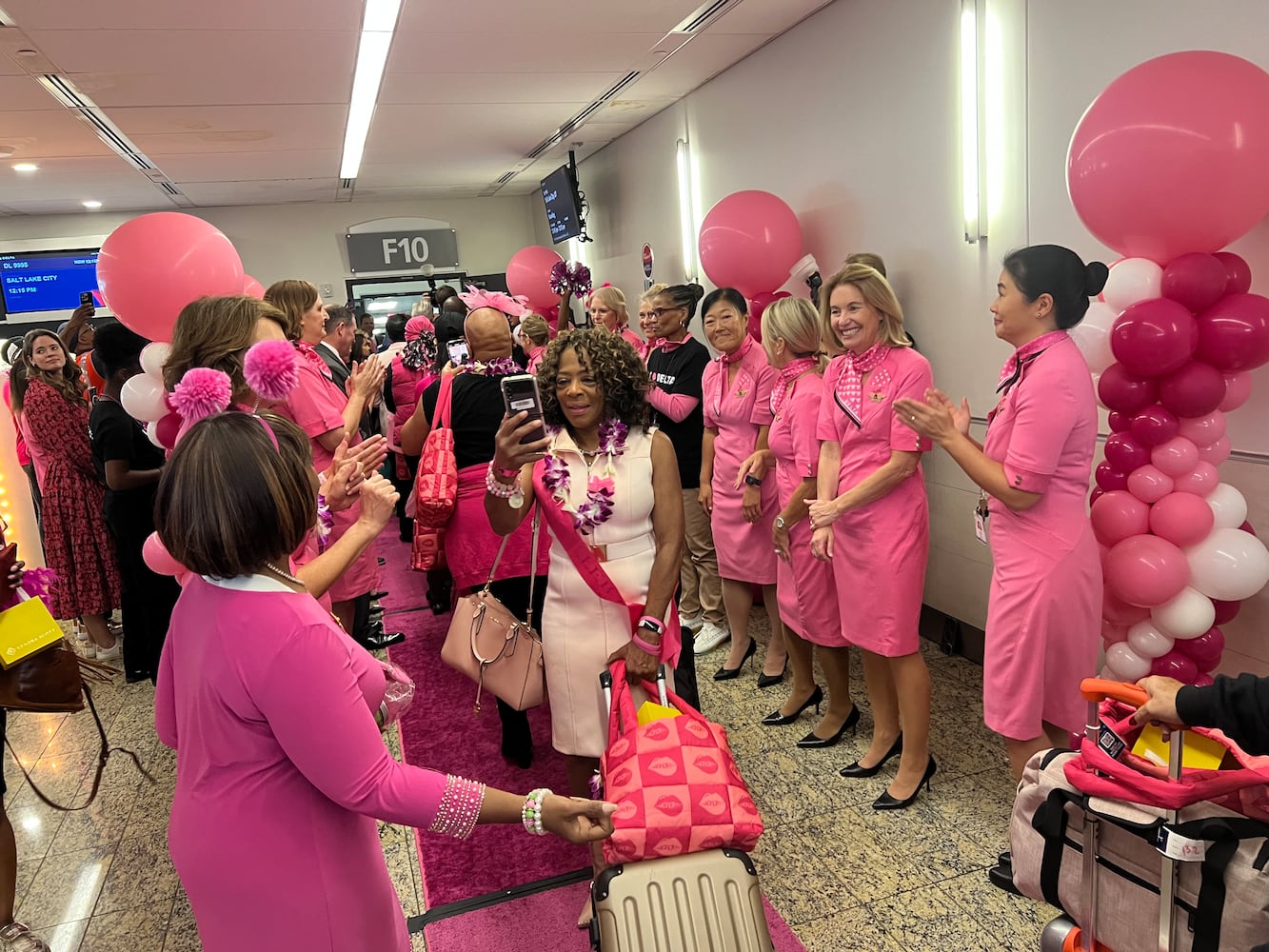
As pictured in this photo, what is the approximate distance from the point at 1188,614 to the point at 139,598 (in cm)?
449

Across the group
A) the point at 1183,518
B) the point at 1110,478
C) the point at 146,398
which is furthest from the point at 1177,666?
the point at 146,398

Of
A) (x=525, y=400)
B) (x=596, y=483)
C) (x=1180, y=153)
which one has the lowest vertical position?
(x=596, y=483)

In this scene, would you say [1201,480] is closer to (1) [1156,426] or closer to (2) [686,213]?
(1) [1156,426]

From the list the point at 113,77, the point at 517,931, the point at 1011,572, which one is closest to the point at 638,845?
the point at 517,931

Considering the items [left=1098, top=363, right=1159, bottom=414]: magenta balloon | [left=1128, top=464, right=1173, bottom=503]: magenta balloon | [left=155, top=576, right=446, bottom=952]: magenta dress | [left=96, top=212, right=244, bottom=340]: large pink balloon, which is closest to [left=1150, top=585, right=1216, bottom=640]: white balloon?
[left=1128, top=464, right=1173, bottom=503]: magenta balloon

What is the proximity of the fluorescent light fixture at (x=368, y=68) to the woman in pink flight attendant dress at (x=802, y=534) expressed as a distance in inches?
88.9

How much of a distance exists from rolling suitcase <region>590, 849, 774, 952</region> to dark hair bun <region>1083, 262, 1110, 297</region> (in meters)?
1.71

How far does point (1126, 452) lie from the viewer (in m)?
2.26

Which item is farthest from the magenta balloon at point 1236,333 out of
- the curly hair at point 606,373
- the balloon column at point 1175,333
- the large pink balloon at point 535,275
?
the large pink balloon at point 535,275

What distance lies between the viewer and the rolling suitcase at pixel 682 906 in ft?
4.75

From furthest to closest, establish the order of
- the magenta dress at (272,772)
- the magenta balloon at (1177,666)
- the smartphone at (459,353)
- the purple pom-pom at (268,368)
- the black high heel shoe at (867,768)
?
the smartphone at (459,353), the black high heel shoe at (867,768), the magenta balloon at (1177,666), the purple pom-pom at (268,368), the magenta dress at (272,772)

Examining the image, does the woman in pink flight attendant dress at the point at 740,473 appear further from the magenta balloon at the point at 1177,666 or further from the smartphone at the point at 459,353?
the magenta balloon at the point at 1177,666

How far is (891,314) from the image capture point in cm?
265

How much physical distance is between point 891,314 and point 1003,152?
120 cm
